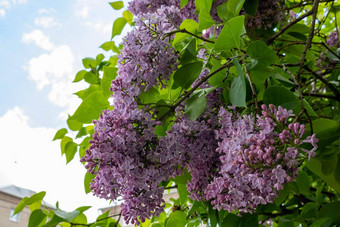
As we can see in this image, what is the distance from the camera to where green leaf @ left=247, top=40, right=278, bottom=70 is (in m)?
0.52

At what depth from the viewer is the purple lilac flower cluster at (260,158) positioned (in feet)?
1.33

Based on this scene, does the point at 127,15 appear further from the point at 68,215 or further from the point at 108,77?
the point at 68,215

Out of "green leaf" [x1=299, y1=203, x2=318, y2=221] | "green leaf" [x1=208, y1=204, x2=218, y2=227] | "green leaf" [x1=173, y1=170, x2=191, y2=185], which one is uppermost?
"green leaf" [x1=173, y1=170, x2=191, y2=185]

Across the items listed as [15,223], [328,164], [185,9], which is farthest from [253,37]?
[15,223]

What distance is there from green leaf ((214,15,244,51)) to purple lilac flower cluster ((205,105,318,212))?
130 mm

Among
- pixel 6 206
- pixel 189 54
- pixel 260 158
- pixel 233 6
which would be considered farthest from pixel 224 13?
pixel 6 206

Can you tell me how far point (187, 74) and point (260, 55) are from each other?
126mm

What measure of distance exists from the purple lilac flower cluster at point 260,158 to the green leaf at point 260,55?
11cm

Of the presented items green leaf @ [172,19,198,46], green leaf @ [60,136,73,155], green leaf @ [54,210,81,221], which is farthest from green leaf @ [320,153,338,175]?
green leaf @ [60,136,73,155]

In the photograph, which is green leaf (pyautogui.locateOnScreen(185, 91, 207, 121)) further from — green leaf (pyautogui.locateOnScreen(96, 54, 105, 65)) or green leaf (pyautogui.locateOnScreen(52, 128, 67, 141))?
green leaf (pyautogui.locateOnScreen(96, 54, 105, 65))

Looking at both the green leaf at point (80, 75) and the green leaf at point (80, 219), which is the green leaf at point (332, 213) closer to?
the green leaf at point (80, 219)

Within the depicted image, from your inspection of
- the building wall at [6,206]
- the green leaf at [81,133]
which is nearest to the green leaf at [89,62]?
the green leaf at [81,133]

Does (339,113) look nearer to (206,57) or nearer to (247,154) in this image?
(206,57)

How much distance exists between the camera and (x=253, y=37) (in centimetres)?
82
